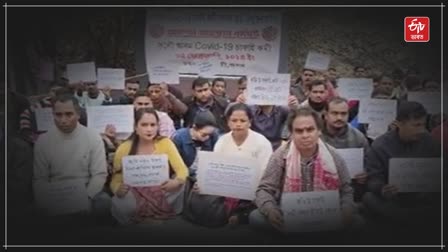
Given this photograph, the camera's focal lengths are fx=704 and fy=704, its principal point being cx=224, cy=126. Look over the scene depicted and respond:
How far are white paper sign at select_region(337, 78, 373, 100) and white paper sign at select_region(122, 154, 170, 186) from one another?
1.39 meters

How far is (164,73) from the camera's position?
5.16 meters

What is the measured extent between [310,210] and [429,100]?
1.19 meters

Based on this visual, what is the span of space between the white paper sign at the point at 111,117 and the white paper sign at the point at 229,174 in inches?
22.8

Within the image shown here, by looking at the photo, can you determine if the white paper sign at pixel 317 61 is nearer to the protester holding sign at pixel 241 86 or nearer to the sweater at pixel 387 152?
the protester holding sign at pixel 241 86

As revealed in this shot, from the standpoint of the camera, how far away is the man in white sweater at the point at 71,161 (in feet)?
17.1

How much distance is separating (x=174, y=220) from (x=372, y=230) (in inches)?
58.6

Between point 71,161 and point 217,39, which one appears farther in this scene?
point 71,161

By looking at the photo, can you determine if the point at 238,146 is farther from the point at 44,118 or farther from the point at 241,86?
the point at 44,118

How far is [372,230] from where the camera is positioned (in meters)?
5.29

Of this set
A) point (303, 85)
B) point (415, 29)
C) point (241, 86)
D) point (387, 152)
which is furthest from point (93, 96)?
point (415, 29)

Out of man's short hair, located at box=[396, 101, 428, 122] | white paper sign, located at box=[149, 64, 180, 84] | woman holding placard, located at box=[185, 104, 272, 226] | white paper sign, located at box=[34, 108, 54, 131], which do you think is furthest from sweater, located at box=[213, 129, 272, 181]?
white paper sign, located at box=[34, 108, 54, 131]

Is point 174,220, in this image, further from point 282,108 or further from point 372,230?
point 372,230

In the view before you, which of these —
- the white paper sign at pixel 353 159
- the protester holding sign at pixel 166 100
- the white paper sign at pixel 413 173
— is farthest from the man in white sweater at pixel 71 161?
the white paper sign at pixel 413 173

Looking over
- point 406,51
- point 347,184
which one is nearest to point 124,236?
point 347,184
